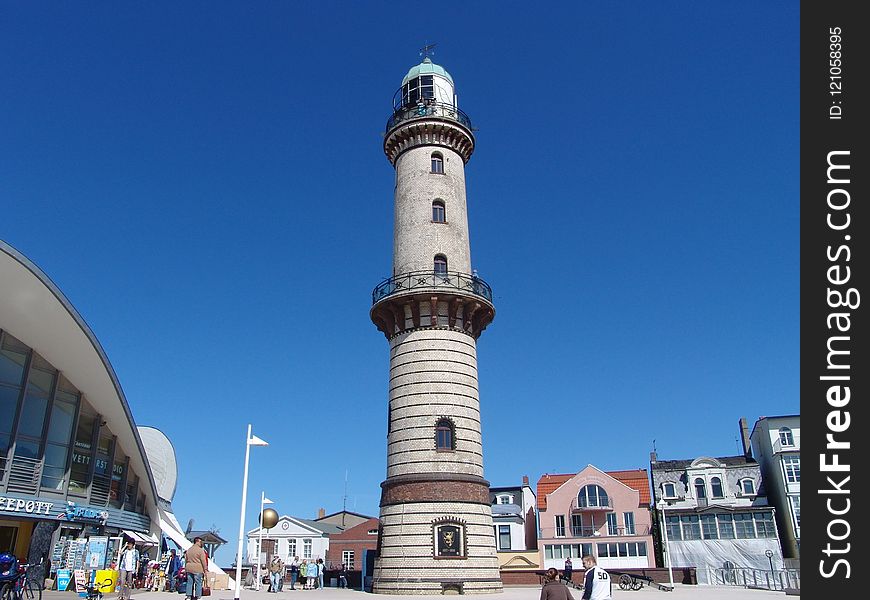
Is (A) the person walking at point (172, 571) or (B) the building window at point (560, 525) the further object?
(B) the building window at point (560, 525)

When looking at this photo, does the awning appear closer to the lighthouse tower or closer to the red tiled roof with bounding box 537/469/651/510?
the lighthouse tower

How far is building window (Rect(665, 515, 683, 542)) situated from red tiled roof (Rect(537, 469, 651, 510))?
6.19ft

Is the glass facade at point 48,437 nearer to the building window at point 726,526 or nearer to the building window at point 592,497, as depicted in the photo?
the building window at point 592,497

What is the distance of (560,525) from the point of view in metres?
49.2

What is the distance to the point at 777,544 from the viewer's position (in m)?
44.7

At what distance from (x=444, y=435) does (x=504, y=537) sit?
27942mm

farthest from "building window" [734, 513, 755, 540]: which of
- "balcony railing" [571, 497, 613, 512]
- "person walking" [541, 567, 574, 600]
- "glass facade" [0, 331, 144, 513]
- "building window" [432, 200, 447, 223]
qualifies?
"person walking" [541, 567, 574, 600]

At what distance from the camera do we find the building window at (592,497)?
159 ft

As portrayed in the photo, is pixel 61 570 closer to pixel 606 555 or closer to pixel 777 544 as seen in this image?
pixel 606 555

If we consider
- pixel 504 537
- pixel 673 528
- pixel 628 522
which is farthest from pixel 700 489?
pixel 504 537

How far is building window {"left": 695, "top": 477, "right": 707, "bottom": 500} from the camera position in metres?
48.6

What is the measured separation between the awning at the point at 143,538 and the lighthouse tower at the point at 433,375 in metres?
11.3

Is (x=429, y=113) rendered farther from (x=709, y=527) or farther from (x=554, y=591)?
(x=709, y=527)

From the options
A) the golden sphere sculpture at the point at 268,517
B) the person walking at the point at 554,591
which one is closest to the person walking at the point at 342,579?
the golden sphere sculpture at the point at 268,517
